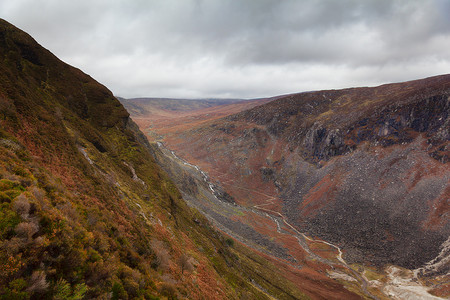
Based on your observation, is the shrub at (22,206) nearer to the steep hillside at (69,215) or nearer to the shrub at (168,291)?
the steep hillside at (69,215)

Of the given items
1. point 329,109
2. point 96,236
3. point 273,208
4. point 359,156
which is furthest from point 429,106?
point 96,236

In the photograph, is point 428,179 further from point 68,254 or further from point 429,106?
point 68,254

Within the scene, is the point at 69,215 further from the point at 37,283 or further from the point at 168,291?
the point at 168,291

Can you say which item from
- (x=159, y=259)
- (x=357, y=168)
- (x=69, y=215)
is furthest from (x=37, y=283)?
(x=357, y=168)

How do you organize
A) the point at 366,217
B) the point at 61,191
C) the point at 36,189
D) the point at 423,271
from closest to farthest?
the point at 36,189 < the point at 61,191 < the point at 423,271 < the point at 366,217

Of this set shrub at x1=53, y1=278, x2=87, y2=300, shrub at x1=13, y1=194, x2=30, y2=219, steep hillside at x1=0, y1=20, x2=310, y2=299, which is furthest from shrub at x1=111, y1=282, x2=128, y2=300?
shrub at x1=13, y1=194, x2=30, y2=219

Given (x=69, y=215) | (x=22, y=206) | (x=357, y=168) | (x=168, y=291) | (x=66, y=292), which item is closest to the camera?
(x=66, y=292)

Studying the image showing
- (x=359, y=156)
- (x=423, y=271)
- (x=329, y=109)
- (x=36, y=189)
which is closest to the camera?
(x=36, y=189)
